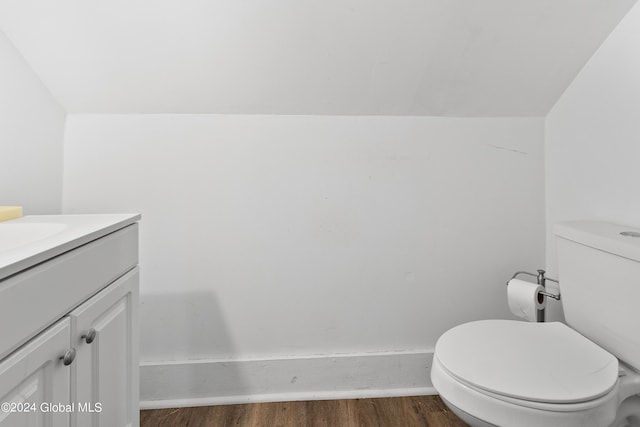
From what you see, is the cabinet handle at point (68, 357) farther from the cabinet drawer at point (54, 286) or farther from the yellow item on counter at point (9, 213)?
the yellow item on counter at point (9, 213)

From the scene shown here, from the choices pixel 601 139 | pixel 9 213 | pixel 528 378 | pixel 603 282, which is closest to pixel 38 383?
pixel 9 213

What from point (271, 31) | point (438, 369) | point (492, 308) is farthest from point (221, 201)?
point (492, 308)

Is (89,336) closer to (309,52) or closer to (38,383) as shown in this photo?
(38,383)

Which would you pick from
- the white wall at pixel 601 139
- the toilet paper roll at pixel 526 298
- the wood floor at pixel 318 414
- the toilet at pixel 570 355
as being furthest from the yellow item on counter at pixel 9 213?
the white wall at pixel 601 139

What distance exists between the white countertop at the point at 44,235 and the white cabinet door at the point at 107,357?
0.15 meters

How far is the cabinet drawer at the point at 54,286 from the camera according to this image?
0.62 m

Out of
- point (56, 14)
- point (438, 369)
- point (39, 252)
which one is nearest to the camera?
point (39, 252)

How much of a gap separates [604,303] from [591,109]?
715 mm

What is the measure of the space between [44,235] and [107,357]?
0.34m

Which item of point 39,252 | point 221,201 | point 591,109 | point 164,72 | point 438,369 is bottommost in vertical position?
point 438,369

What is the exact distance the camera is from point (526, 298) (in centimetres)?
139

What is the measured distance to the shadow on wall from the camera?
1561 mm

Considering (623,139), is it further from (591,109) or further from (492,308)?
(492,308)

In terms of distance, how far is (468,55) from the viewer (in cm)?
144
